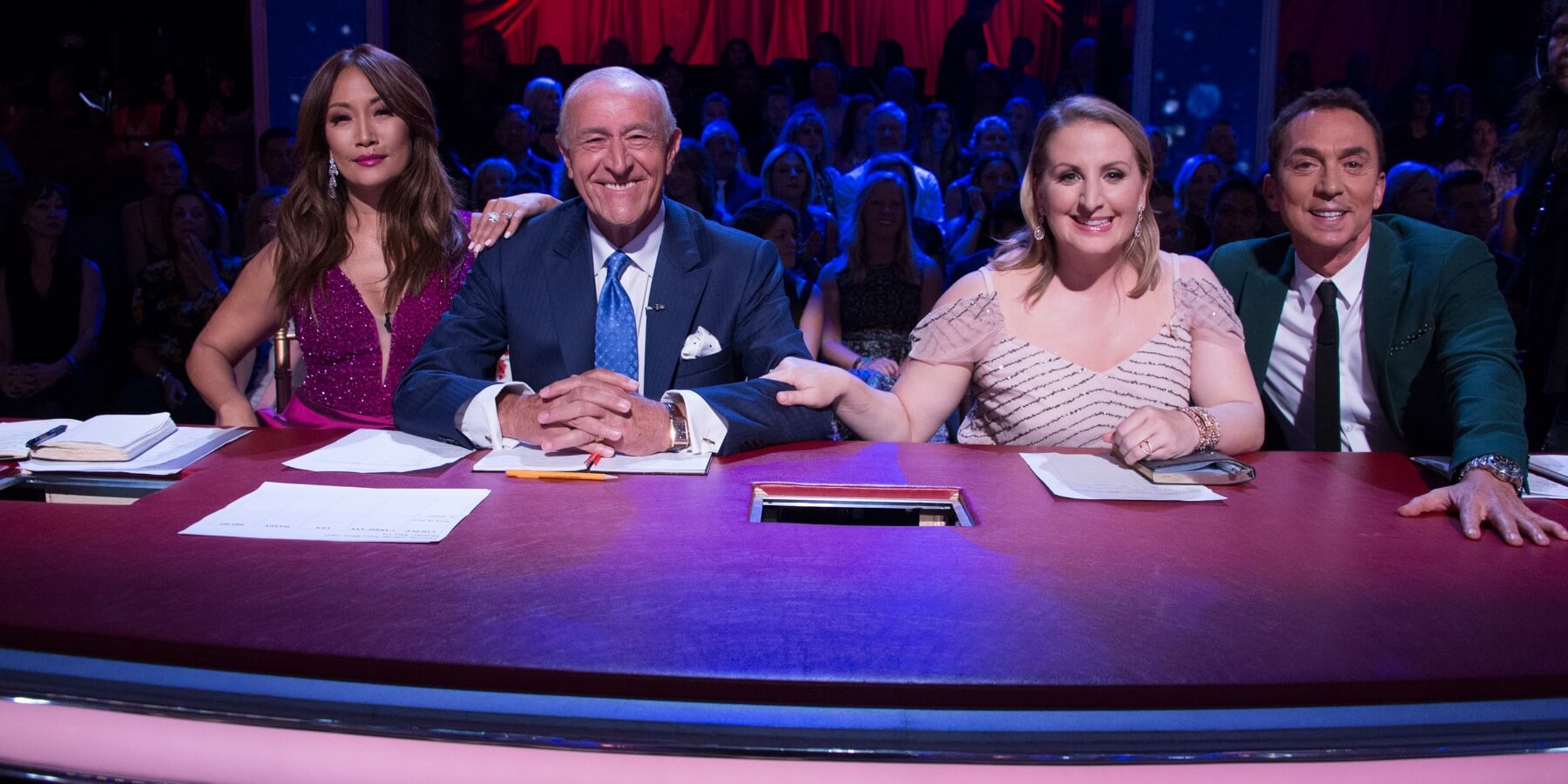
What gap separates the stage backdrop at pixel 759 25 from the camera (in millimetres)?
10344

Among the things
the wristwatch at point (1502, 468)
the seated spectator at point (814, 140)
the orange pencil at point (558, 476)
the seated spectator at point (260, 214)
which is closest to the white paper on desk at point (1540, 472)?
the wristwatch at point (1502, 468)

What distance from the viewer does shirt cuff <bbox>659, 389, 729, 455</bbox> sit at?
171cm

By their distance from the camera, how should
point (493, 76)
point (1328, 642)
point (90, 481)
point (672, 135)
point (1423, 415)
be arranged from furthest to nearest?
1. point (493, 76)
2. point (672, 135)
3. point (1423, 415)
4. point (90, 481)
5. point (1328, 642)

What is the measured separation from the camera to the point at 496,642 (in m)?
0.93

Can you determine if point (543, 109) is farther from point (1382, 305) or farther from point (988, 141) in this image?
point (1382, 305)

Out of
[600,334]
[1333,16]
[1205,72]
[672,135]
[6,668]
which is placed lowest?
[6,668]

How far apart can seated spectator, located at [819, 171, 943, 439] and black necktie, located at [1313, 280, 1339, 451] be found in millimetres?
2224

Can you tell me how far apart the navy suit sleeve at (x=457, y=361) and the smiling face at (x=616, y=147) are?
24cm

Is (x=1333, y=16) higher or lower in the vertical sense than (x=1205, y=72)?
higher

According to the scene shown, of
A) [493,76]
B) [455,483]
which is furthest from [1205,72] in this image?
[455,483]

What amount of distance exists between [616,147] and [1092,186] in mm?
949

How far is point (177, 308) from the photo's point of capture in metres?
4.51

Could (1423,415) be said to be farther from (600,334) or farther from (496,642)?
(496,642)

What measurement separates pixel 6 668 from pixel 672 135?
162cm
